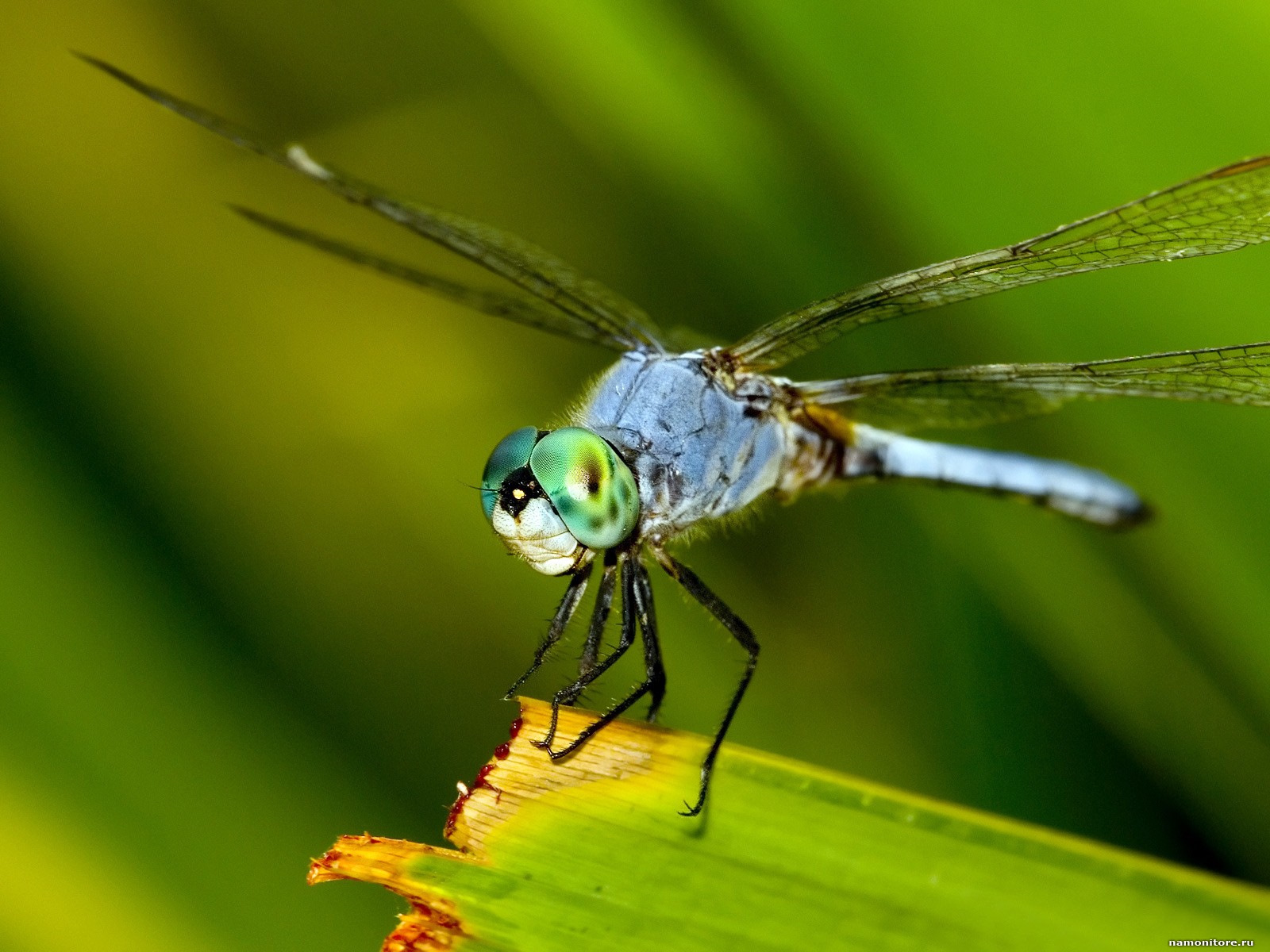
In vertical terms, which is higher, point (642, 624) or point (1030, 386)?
point (1030, 386)

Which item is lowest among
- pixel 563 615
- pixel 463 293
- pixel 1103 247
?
pixel 563 615

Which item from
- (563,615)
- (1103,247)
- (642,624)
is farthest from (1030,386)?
(563,615)

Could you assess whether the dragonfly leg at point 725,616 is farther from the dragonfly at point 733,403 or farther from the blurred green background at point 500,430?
the blurred green background at point 500,430

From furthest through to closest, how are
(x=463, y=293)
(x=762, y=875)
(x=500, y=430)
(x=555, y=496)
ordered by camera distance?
(x=500, y=430), (x=463, y=293), (x=555, y=496), (x=762, y=875)

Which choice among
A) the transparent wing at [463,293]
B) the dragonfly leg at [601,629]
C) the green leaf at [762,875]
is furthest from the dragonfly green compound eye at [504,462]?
the green leaf at [762,875]

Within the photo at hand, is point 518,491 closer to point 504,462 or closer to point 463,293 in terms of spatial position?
point 504,462

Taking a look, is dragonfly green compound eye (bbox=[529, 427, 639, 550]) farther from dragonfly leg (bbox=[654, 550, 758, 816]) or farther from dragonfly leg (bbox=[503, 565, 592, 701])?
dragonfly leg (bbox=[654, 550, 758, 816])
